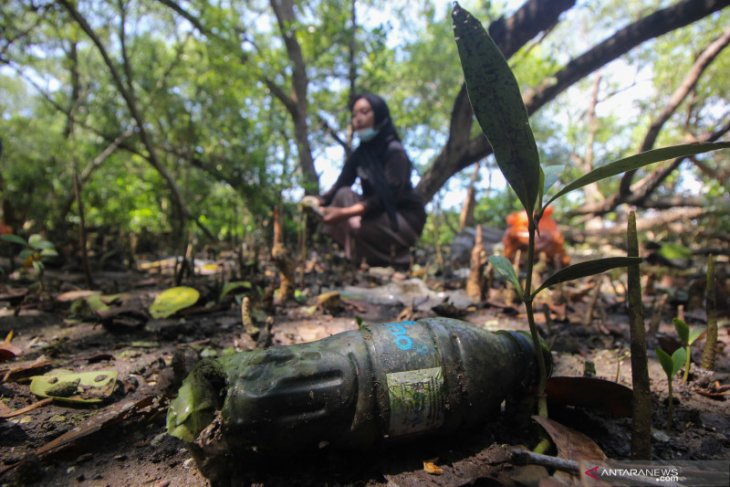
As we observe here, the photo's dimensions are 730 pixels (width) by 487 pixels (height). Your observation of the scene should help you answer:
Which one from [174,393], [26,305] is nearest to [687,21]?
[174,393]

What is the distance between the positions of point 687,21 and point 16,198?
7557 mm

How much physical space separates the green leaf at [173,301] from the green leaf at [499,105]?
Result: 1840 millimetres

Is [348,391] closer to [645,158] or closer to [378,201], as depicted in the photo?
[645,158]

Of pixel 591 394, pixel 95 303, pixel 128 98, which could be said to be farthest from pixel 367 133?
pixel 591 394

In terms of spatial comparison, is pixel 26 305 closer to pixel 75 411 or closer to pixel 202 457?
pixel 75 411

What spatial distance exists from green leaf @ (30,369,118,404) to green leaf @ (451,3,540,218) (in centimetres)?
140

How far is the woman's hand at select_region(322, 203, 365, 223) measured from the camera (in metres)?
4.11

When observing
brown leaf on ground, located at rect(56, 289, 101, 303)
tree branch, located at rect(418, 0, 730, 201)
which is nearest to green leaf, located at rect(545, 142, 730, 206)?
brown leaf on ground, located at rect(56, 289, 101, 303)

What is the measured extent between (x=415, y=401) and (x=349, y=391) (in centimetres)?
16

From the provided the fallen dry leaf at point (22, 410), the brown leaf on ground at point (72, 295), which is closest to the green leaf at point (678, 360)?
the fallen dry leaf at point (22, 410)

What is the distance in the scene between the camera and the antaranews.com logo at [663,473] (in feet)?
2.24

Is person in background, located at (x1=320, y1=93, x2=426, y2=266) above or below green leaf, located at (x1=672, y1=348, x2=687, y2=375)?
above

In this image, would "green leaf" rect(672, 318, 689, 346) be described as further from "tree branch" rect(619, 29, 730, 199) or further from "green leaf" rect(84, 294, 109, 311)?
"tree branch" rect(619, 29, 730, 199)

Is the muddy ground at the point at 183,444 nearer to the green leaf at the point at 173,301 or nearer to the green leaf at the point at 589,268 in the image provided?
the green leaf at the point at 173,301
